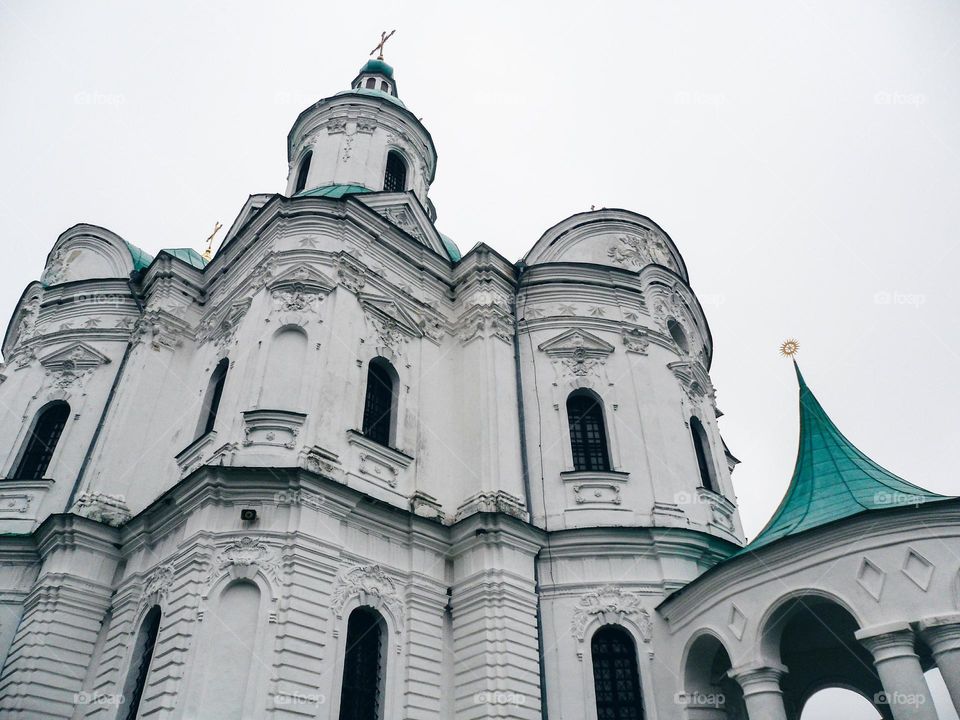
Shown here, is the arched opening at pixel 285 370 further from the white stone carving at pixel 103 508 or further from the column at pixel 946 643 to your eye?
the column at pixel 946 643

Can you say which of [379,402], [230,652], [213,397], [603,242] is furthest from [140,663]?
[603,242]

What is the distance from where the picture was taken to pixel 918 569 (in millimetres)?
10508

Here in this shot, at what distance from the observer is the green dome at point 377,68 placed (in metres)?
29.1

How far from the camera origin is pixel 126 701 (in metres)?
12.2

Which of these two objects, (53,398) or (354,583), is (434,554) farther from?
(53,398)

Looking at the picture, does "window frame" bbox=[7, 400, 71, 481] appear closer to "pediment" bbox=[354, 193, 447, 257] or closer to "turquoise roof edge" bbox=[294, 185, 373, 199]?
"turquoise roof edge" bbox=[294, 185, 373, 199]

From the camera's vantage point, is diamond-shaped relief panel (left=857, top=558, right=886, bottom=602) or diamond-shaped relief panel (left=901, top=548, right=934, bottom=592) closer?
diamond-shaped relief panel (left=901, top=548, right=934, bottom=592)

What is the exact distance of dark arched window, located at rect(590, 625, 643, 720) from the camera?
44.2 feet

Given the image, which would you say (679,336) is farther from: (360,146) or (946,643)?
(360,146)

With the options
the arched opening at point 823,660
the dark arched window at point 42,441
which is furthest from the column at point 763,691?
the dark arched window at point 42,441

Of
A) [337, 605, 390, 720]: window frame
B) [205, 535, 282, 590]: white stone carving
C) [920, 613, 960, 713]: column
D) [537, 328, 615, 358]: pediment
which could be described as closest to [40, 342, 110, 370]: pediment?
[205, 535, 282, 590]: white stone carving

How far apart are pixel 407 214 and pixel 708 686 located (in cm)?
1332

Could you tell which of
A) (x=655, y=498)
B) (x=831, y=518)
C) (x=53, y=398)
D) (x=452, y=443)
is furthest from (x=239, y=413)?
(x=831, y=518)

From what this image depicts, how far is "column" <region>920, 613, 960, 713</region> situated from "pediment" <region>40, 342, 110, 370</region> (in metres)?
17.6
